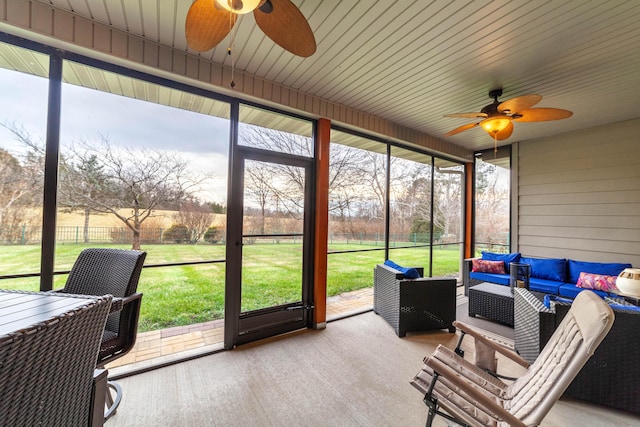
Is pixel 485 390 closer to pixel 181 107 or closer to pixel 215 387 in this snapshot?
pixel 215 387

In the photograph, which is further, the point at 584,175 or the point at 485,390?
the point at 584,175

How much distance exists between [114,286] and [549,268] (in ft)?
18.8

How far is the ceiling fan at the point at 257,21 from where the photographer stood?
56.1 inches

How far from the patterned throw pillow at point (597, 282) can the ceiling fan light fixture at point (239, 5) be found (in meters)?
5.03

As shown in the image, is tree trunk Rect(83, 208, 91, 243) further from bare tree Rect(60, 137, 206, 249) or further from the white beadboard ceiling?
the white beadboard ceiling

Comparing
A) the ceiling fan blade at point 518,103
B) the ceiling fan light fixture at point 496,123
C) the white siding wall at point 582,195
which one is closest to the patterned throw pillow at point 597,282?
the white siding wall at point 582,195

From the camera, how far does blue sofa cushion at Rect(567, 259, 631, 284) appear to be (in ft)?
12.1

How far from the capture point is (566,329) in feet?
5.02

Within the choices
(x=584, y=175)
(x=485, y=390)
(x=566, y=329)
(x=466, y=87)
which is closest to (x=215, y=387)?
(x=485, y=390)

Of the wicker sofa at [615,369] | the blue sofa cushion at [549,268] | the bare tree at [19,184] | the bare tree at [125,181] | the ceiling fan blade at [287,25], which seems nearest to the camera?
the ceiling fan blade at [287,25]

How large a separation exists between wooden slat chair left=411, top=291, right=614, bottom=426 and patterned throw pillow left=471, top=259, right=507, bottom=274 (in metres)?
3.22

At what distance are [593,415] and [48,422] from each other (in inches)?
126

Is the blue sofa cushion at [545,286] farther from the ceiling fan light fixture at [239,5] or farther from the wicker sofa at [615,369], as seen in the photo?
the ceiling fan light fixture at [239,5]

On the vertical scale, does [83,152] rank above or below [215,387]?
above
